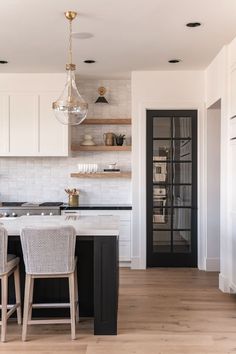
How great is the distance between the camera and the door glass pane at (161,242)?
20.2ft

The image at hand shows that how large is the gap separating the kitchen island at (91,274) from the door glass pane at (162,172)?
1976 millimetres

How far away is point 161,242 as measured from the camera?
20.2 ft

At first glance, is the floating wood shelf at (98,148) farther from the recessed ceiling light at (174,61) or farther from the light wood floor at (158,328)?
the light wood floor at (158,328)

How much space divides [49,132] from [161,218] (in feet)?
6.64

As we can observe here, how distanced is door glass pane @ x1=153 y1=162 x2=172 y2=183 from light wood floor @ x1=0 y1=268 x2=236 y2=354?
62.5 inches

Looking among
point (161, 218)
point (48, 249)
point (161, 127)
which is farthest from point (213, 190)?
point (48, 249)

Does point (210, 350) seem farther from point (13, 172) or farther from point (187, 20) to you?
point (13, 172)

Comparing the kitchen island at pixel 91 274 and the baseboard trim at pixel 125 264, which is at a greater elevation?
the kitchen island at pixel 91 274

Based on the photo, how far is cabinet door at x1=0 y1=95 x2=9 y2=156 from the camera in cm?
615

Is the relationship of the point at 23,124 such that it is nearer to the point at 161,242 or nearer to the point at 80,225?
the point at 161,242

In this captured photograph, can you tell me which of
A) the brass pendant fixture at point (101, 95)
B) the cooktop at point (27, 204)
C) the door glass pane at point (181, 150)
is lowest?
the cooktop at point (27, 204)

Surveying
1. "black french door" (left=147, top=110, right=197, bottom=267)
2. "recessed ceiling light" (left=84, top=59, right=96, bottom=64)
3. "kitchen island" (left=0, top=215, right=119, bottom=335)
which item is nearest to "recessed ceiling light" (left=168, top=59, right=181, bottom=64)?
"black french door" (left=147, top=110, right=197, bottom=267)

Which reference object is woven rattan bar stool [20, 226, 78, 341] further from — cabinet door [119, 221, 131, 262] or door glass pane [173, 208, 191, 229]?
door glass pane [173, 208, 191, 229]

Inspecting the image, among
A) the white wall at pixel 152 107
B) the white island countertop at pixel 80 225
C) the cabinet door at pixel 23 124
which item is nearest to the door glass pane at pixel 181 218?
the white wall at pixel 152 107
